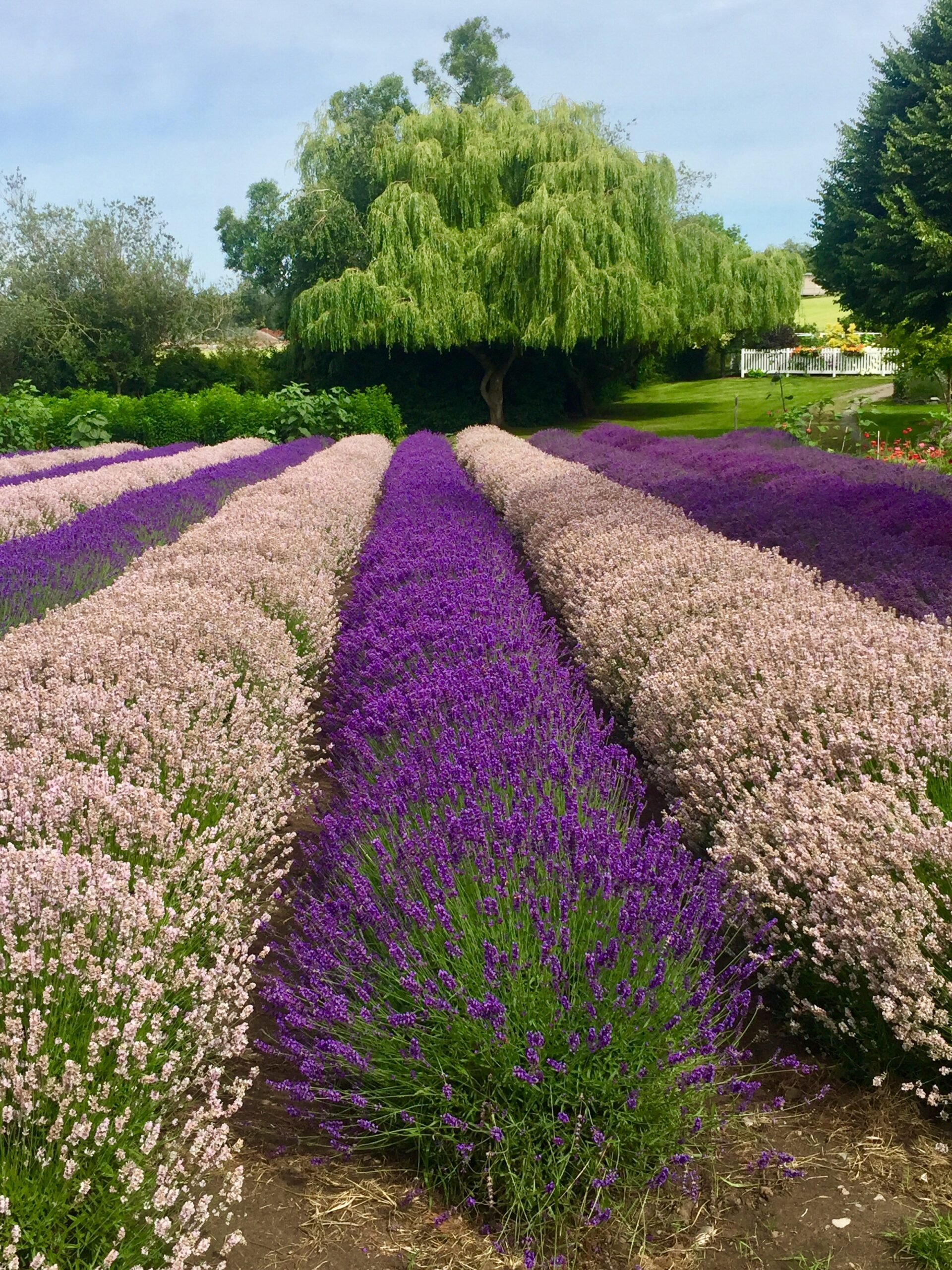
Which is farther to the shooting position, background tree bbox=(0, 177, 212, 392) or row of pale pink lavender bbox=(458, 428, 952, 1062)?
background tree bbox=(0, 177, 212, 392)

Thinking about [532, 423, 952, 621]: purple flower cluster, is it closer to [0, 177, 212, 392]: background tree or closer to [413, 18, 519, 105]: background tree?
[0, 177, 212, 392]: background tree

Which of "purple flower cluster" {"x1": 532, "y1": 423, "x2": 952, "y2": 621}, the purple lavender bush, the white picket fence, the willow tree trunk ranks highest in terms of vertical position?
the white picket fence

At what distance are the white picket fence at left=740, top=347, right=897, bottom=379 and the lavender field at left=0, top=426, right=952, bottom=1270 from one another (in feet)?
137

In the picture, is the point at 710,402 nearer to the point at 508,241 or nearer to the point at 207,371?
the point at 508,241

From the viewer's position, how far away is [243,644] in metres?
3.86

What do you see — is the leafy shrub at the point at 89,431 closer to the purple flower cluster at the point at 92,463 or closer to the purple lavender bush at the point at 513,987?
the purple flower cluster at the point at 92,463

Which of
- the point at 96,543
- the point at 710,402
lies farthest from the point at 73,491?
the point at 710,402

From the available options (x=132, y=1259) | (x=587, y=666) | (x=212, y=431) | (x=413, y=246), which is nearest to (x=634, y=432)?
(x=413, y=246)

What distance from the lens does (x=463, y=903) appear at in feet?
7.41

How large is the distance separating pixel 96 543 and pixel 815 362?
4639cm

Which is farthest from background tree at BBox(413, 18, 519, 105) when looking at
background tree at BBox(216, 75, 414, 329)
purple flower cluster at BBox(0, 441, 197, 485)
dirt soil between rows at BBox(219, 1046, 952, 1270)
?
dirt soil between rows at BBox(219, 1046, 952, 1270)

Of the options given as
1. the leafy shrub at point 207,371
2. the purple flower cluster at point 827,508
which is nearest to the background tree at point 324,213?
the leafy shrub at point 207,371

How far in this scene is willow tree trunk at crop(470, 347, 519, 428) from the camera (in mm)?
27312

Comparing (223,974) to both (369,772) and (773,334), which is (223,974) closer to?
(369,772)
